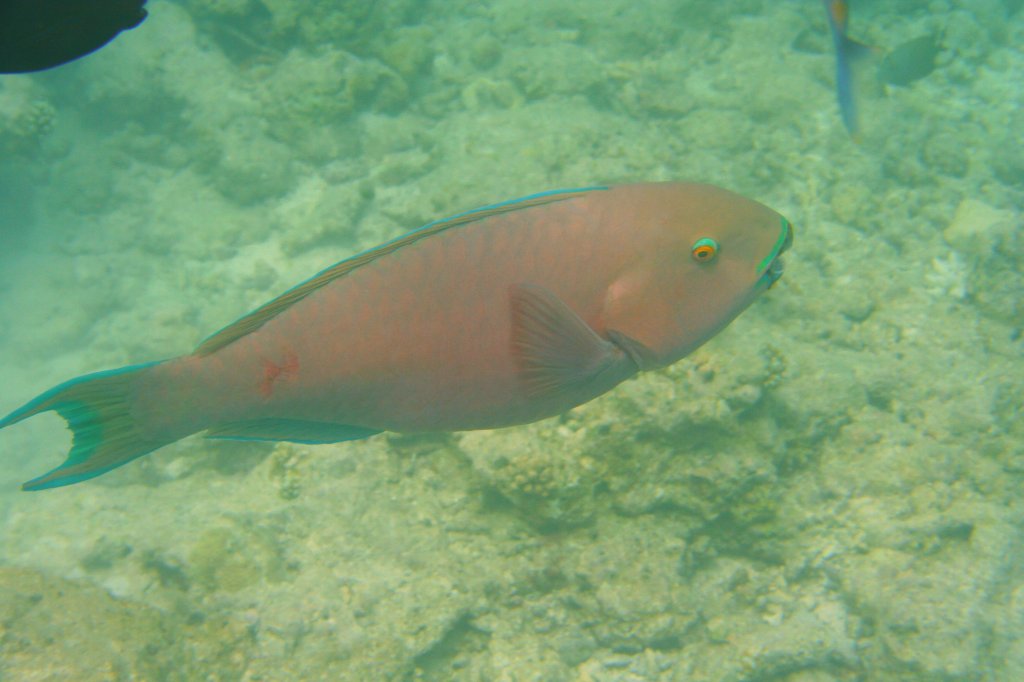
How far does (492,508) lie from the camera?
4016 millimetres

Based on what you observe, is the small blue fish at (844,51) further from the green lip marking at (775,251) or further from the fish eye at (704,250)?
the fish eye at (704,250)

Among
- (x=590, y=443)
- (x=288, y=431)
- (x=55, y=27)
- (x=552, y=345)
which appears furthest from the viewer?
(x=590, y=443)

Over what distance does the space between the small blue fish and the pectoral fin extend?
3400mm

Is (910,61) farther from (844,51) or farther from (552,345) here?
(552,345)

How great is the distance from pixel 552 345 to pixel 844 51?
3.88 metres

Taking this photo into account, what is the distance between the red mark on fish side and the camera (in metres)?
1.30

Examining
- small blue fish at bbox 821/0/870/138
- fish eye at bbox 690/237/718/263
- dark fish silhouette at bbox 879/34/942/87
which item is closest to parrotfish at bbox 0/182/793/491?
fish eye at bbox 690/237/718/263

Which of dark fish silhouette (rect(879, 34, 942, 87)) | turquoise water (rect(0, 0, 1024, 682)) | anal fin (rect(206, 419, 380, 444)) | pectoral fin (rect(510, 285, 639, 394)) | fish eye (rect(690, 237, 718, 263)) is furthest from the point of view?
dark fish silhouette (rect(879, 34, 942, 87))

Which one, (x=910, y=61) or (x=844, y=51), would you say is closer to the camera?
(x=844, y=51)

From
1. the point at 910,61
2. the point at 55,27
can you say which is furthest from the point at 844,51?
the point at 910,61

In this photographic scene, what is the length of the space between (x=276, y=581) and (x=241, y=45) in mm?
9945

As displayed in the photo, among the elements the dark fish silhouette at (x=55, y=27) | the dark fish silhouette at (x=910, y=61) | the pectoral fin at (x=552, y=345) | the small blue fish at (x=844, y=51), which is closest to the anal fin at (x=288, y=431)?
the pectoral fin at (x=552, y=345)

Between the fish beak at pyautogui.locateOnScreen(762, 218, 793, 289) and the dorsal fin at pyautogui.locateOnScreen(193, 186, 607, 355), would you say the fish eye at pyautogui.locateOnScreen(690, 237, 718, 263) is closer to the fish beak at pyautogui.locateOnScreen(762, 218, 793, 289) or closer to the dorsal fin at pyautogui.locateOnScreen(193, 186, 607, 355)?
the fish beak at pyautogui.locateOnScreen(762, 218, 793, 289)

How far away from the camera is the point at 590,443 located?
11.5 feet
